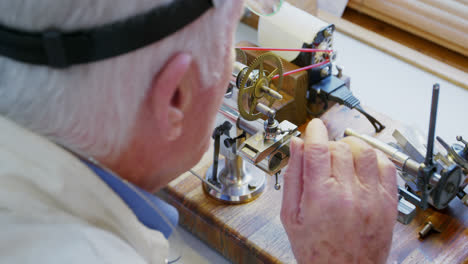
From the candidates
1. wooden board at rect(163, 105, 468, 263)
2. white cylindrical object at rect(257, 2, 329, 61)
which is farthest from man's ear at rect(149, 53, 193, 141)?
white cylindrical object at rect(257, 2, 329, 61)

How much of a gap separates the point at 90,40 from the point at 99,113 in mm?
85

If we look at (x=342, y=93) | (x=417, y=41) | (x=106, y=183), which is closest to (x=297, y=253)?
(x=106, y=183)

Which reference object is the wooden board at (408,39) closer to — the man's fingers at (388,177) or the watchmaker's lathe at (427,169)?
the watchmaker's lathe at (427,169)

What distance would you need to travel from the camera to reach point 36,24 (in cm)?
41

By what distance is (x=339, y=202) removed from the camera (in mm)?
632

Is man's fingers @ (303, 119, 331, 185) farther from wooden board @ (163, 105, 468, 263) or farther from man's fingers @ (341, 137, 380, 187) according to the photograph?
wooden board @ (163, 105, 468, 263)

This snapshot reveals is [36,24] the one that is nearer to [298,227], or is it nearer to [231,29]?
[231,29]

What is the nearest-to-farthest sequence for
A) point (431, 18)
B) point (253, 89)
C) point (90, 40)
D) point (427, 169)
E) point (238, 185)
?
point (90, 40), point (427, 169), point (253, 89), point (238, 185), point (431, 18)

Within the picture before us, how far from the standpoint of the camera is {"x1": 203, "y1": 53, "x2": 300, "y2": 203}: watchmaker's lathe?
801 mm

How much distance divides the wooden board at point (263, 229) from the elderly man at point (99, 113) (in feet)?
1.08

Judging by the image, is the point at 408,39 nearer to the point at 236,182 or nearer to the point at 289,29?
the point at 289,29

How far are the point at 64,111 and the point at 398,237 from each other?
0.70 meters

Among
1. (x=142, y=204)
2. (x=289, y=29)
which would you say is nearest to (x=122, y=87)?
(x=142, y=204)

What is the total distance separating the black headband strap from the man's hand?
0.99 feet
